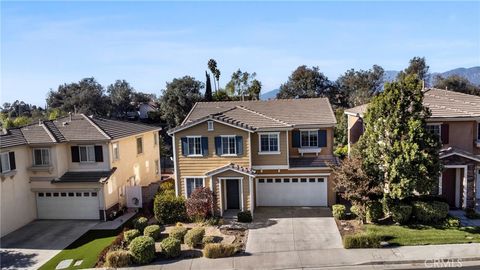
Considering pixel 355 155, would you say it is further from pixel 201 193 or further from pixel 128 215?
pixel 128 215

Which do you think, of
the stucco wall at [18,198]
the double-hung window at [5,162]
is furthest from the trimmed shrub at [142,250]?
the double-hung window at [5,162]

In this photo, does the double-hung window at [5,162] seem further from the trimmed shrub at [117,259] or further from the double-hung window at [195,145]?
the double-hung window at [195,145]

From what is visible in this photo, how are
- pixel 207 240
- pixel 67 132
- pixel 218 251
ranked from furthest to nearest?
pixel 67 132 < pixel 207 240 < pixel 218 251

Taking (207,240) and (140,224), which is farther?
(140,224)

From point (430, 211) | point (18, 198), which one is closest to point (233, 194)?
point (430, 211)

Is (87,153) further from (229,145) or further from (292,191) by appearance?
(292,191)
